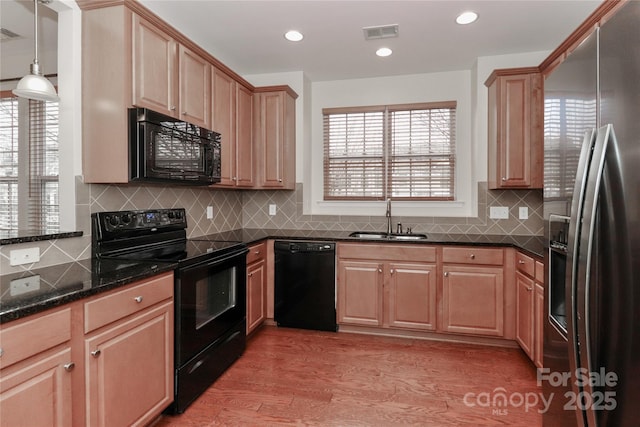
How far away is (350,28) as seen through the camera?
283 centimetres

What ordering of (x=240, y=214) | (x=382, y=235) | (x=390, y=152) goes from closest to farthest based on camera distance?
(x=382, y=235) < (x=390, y=152) < (x=240, y=214)

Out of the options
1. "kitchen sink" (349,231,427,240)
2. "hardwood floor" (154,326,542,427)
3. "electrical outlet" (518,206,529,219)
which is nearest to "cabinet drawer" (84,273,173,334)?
"hardwood floor" (154,326,542,427)

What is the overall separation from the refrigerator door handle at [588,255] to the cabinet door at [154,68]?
7.28 ft

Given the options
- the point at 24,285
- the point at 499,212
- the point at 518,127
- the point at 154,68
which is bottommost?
the point at 24,285

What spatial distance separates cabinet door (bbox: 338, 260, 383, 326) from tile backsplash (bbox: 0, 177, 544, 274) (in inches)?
27.1

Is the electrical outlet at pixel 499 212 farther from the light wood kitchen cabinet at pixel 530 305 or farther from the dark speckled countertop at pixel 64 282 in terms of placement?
the dark speckled countertop at pixel 64 282

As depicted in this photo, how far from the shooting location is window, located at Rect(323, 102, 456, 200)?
12.4 feet

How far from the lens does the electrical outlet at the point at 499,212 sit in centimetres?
342

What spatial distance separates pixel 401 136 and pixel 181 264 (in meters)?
2.79

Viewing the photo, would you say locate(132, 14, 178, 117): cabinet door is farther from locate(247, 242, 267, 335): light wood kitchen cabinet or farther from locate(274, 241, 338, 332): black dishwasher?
locate(274, 241, 338, 332): black dishwasher

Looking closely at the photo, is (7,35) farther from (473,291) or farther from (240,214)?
(473,291)

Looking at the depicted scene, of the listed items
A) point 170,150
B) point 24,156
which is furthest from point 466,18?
point 24,156

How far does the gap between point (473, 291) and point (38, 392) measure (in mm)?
2931

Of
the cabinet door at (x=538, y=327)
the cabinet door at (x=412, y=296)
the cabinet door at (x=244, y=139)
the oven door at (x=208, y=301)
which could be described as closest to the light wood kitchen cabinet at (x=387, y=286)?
the cabinet door at (x=412, y=296)
